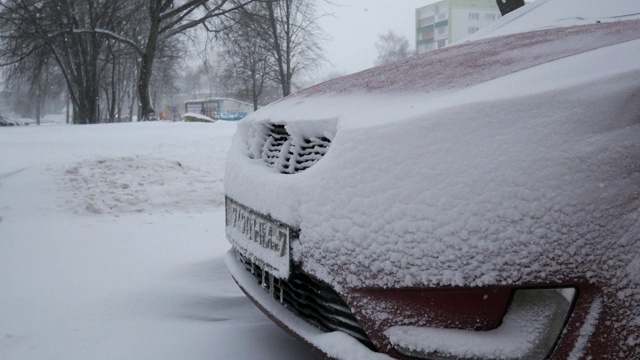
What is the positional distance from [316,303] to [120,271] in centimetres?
170

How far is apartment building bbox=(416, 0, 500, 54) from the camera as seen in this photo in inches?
2126

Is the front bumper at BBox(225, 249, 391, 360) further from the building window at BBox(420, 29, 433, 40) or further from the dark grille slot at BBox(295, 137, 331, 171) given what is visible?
the building window at BBox(420, 29, 433, 40)

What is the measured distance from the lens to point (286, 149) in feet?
6.03

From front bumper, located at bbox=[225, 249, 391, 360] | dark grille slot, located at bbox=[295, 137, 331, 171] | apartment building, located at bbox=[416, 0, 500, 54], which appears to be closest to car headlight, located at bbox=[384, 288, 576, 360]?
front bumper, located at bbox=[225, 249, 391, 360]

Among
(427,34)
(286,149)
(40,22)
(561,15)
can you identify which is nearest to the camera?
(286,149)

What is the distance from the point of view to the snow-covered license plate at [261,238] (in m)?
1.60

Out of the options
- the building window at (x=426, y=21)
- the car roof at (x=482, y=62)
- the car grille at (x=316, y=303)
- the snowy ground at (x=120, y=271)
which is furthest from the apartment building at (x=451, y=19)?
the car grille at (x=316, y=303)

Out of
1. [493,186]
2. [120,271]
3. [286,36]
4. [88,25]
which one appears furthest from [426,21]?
[493,186]

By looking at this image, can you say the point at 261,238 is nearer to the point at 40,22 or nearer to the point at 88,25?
the point at 40,22

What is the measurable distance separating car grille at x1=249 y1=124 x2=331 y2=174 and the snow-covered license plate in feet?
0.67

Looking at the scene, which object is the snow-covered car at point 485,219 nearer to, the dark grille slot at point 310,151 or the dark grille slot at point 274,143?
the dark grille slot at point 310,151

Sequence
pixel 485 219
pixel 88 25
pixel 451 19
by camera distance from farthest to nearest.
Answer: pixel 451 19 → pixel 88 25 → pixel 485 219

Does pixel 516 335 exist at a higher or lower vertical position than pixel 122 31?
lower

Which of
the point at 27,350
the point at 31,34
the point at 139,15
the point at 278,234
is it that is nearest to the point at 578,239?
the point at 278,234
